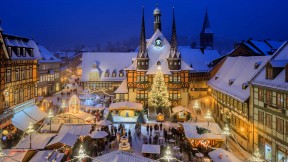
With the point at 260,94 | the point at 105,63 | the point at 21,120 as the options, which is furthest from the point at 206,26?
the point at 21,120

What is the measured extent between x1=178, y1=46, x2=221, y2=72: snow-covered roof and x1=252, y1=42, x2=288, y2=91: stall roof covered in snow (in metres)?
33.8

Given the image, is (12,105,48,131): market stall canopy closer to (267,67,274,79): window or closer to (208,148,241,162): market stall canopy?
(208,148,241,162): market stall canopy

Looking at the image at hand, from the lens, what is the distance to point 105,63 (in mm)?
62188

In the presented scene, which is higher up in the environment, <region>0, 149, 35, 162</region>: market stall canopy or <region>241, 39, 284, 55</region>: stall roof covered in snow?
<region>241, 39, 284, 55</region>: stall roof covered in snow

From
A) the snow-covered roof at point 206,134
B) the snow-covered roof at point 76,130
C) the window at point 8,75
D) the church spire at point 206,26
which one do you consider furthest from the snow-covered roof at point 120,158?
the church spire at point 206,26

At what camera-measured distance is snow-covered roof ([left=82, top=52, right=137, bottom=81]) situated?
60.5 m

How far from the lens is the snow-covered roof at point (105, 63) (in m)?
60.5

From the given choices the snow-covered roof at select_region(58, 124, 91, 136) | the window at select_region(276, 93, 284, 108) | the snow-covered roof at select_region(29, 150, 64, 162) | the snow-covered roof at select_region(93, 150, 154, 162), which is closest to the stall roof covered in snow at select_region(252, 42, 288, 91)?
the window at select_region(276, 93, 284, 108)

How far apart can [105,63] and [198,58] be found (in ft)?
70.3

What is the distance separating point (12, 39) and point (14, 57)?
2.45 metres

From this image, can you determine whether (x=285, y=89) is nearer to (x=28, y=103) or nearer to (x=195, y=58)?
(x=28, y=103)

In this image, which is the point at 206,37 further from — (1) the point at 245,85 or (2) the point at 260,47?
(1) the point at 245,85

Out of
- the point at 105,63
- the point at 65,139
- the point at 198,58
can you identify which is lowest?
the point at 65,139

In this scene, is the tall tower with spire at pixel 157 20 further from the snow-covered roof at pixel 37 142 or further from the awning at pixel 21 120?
the snow-covered roof at pixel 37 142
